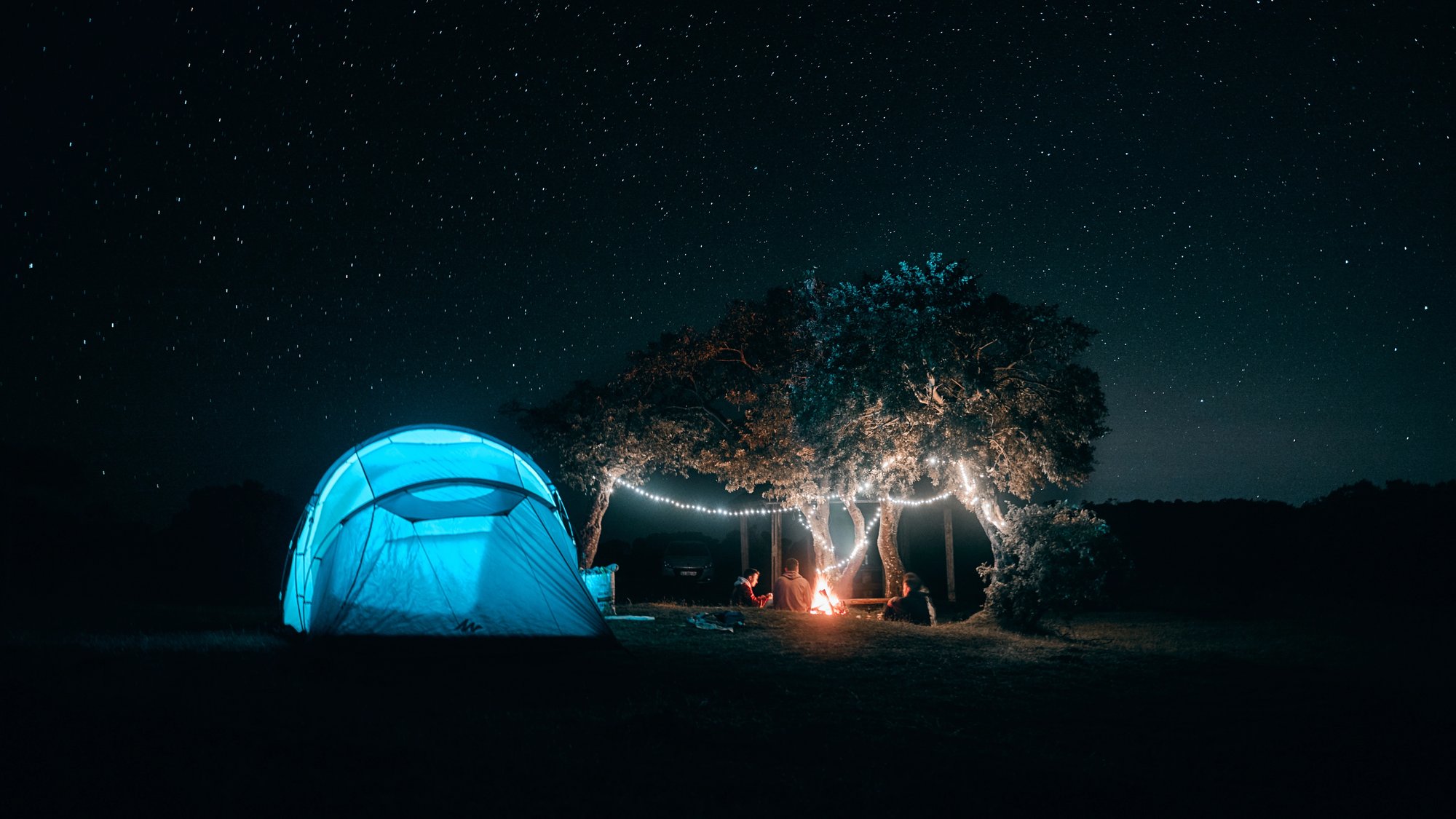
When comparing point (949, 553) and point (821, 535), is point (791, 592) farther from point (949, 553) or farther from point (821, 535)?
point (949, 553)

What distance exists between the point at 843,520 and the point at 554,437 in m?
18.1

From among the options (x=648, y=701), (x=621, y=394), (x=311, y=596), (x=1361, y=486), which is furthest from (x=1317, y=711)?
(x=1361, y=486)

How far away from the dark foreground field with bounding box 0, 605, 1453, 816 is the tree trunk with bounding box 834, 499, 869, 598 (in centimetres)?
861

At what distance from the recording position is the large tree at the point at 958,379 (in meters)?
13.9

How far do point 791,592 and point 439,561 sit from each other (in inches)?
330

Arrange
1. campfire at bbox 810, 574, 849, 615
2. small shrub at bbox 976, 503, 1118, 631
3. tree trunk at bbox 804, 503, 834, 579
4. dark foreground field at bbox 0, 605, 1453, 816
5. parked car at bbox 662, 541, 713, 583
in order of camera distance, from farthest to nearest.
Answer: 1. parked car at bbox 662, 541, 713, 583
2. tree trunk at bbox 804, 503, 834, 579
3. campfire at bbox 810, 574, 849, 615
4. small shrub at bbox 976, 503, 1118, 631
5. dark foreground field at bbox 0, 605, 1453, 816

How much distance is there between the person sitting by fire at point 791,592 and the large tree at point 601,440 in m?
3.88

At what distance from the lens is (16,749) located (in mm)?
4348

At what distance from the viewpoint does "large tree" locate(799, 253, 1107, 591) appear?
13.9 metres

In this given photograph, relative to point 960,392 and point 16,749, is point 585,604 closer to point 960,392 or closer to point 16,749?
point 16,749

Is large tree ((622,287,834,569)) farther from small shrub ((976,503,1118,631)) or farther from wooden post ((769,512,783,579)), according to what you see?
small shrub ((976,503,1118,631))

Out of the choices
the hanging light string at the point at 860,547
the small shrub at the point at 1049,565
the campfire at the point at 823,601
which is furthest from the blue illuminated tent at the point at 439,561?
the hanging light string at the point at 860,547

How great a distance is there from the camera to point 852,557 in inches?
761

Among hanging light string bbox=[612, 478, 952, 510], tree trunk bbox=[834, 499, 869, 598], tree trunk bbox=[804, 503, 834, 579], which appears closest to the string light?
hanging light string bbox=[612, 478, 952, 510]
